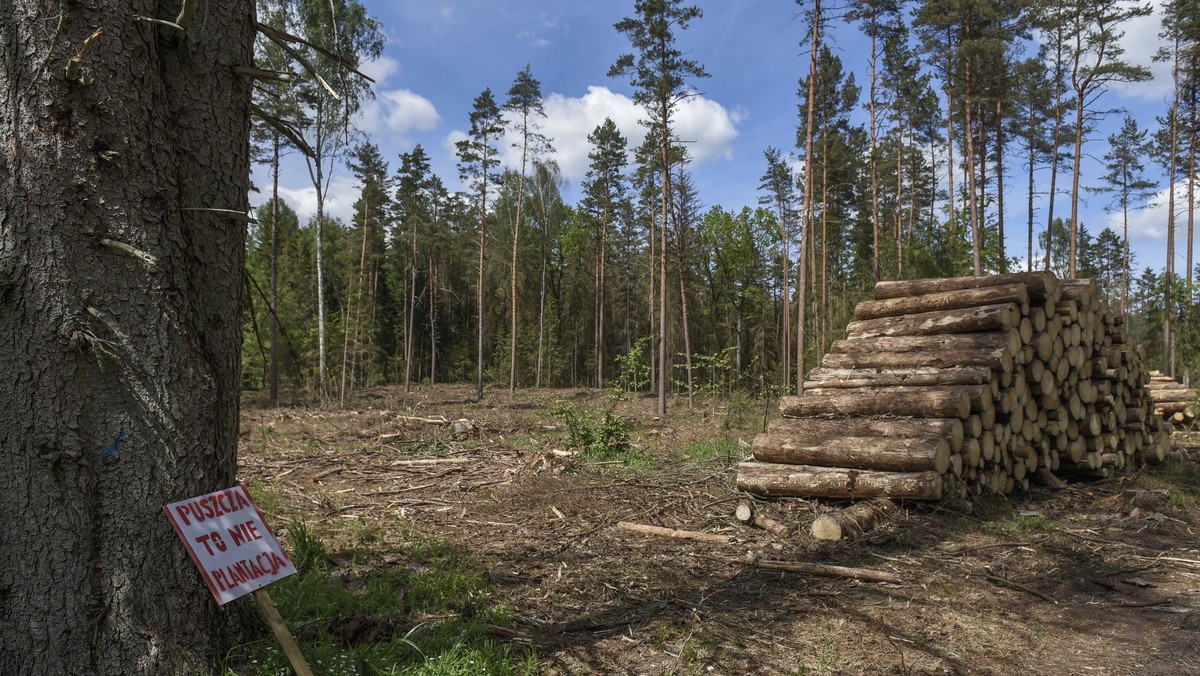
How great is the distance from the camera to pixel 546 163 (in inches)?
1716

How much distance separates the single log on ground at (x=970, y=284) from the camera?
800cm

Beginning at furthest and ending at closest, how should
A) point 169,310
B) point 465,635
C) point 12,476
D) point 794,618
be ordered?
point 794,618 → point 465,635 → point 169,310 → point 12,476

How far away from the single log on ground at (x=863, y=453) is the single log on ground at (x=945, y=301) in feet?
7.35

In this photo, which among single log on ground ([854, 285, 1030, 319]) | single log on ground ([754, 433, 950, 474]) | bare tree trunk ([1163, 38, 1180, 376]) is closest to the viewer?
single log on ground ([754, 433, 950, 474])

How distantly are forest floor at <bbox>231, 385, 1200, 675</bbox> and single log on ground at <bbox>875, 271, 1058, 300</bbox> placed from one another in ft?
7.73

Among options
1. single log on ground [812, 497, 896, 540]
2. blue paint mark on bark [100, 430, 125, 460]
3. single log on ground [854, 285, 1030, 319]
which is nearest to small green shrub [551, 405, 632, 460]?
single log on ground [854, 285, 1030, 319]

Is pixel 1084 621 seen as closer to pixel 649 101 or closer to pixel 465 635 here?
pixel 465 635

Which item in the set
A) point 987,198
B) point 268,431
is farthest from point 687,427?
point 987,198

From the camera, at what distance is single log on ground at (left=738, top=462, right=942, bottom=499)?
650 cm

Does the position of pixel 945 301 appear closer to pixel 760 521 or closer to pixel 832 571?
pixel 760 521

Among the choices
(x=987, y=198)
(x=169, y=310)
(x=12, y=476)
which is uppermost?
(x=987, y=198)

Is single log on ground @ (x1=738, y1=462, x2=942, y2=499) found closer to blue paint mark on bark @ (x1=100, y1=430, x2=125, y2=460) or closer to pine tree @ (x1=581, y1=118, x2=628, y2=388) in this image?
blue paint mark on bark @ (x1=100, y1=430, x2=125, y2=460)

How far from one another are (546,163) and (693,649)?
42.0 m

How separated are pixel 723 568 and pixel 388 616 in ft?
8.25
